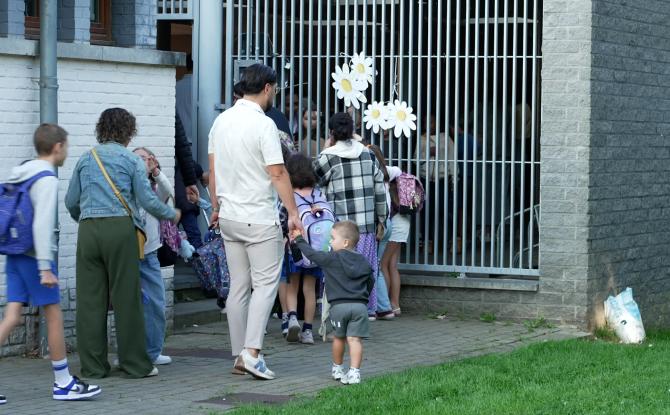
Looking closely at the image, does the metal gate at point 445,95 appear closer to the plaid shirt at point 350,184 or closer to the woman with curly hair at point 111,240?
the plaid shirt at point 350,184

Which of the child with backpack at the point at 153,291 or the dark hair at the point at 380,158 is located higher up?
the dark hair at the point at 380,158

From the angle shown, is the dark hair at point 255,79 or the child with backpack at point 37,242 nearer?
the child with backpack at point 37,242

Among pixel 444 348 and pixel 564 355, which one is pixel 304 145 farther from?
pixel 564 355

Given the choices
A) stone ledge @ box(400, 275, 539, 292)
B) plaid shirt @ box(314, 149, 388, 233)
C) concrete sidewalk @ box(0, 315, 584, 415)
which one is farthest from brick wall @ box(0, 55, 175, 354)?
stone ledge @ box(400, 275, 539, 292)

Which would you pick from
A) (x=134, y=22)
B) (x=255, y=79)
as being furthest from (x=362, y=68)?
(x=255, y=79)

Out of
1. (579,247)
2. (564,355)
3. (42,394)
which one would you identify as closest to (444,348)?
(564,355)

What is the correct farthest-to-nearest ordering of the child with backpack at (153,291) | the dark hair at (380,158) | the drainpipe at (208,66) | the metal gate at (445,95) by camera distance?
the drainpipe at (208,66) → the metal gate at (445,95) → the dark hair at (380,158) → the child with backpack at (153,291)

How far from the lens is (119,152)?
29.7ft

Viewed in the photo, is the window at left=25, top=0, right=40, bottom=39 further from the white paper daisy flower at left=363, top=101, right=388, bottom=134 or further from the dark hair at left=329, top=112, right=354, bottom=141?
the white paper daisy flower at left=363, top=101, right=388, bottom=134

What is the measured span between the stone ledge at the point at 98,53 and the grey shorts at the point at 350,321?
9.75 feet

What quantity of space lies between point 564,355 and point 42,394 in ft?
13.0

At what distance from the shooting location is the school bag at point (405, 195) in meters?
12.5

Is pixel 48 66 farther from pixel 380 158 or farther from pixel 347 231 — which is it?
pixel 380 158

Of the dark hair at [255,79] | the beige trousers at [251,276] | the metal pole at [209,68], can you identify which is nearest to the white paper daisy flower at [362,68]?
the metal pole at [209,68]
